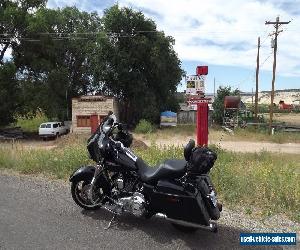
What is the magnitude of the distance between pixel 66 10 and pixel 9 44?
47.9 feet

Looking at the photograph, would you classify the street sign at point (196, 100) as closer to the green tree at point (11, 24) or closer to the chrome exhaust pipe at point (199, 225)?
the chrome exhaust pipe at point (199, 225)

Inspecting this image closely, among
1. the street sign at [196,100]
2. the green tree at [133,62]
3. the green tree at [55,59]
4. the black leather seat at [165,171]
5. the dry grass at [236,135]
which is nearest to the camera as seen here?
the black leather seat at [165,171]

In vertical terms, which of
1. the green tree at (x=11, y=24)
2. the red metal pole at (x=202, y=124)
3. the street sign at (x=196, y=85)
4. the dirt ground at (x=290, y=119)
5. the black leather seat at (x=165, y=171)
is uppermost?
the green tree at (x=11, y=24)

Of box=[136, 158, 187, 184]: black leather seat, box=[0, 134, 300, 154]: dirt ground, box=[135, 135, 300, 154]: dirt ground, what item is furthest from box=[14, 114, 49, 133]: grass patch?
box=[136, 158, 187, 184]: black leather seat

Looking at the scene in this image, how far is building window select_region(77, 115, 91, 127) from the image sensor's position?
137 feet

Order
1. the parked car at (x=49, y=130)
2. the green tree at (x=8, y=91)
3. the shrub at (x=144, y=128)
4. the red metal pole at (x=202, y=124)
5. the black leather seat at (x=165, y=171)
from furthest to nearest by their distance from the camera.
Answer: the shrub at (x=144, y=128) → the parked car at (x=49, y=130) → the green tree at (x=8, y=91) → the red metal pole at (x=202, y=124) → the black leather seat at (x=165, y=171)

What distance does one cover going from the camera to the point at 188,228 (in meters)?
5.93

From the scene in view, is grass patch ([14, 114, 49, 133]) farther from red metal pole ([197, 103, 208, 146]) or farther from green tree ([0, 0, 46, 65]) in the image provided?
red metal pole ([197, 103, 208, 146])

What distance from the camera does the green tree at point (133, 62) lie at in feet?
155

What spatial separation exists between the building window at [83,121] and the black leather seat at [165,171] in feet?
118

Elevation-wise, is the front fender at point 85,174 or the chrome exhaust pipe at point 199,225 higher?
the front fender at point 85,174

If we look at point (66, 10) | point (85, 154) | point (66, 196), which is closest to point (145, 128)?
point (66, 10)

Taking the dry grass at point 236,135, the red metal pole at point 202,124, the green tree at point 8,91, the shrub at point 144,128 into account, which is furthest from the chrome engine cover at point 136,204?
the shrub at point 144,128

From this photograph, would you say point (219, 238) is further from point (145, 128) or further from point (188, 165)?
point (145, 128)
